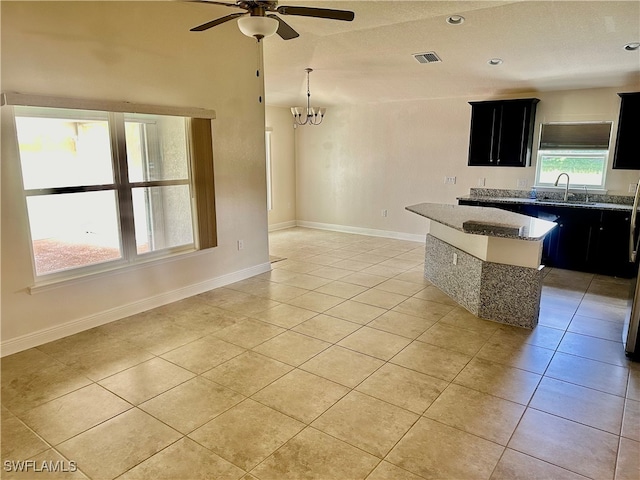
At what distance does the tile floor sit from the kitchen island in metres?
0.16

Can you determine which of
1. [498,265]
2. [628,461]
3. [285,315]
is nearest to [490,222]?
[498,265]

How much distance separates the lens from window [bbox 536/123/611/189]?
5.52m

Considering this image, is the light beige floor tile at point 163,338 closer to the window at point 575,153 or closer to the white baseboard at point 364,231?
the white baseboard at point 364,231

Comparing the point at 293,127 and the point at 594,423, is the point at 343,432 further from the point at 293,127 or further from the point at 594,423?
the point at 293,127

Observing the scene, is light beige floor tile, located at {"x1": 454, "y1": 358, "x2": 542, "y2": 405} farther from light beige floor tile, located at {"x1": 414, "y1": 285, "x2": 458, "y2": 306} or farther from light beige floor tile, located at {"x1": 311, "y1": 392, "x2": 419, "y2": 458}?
light beige floor tile, located at {"x1": 414, "y1": 285, "x2": 458, "y2": 306}

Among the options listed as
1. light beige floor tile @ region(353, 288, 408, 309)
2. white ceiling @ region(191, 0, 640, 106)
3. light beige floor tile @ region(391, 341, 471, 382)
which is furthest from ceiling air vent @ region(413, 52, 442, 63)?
light beige floor tile @ region(391, 341, 471, 382)

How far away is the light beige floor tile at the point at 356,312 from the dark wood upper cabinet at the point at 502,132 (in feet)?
11.0

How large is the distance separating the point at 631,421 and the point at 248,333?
→ 264 centimetres

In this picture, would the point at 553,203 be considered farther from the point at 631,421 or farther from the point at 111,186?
the point at 111,186

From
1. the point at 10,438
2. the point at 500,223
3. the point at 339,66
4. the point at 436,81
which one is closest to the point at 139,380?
the point at 10,438

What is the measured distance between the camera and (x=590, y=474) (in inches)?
77.0

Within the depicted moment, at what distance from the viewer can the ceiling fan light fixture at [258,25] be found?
2447mm

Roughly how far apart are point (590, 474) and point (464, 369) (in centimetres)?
102

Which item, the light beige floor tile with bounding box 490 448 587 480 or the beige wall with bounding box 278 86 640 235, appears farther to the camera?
the beige wall with bounding box 278 86 640 235
